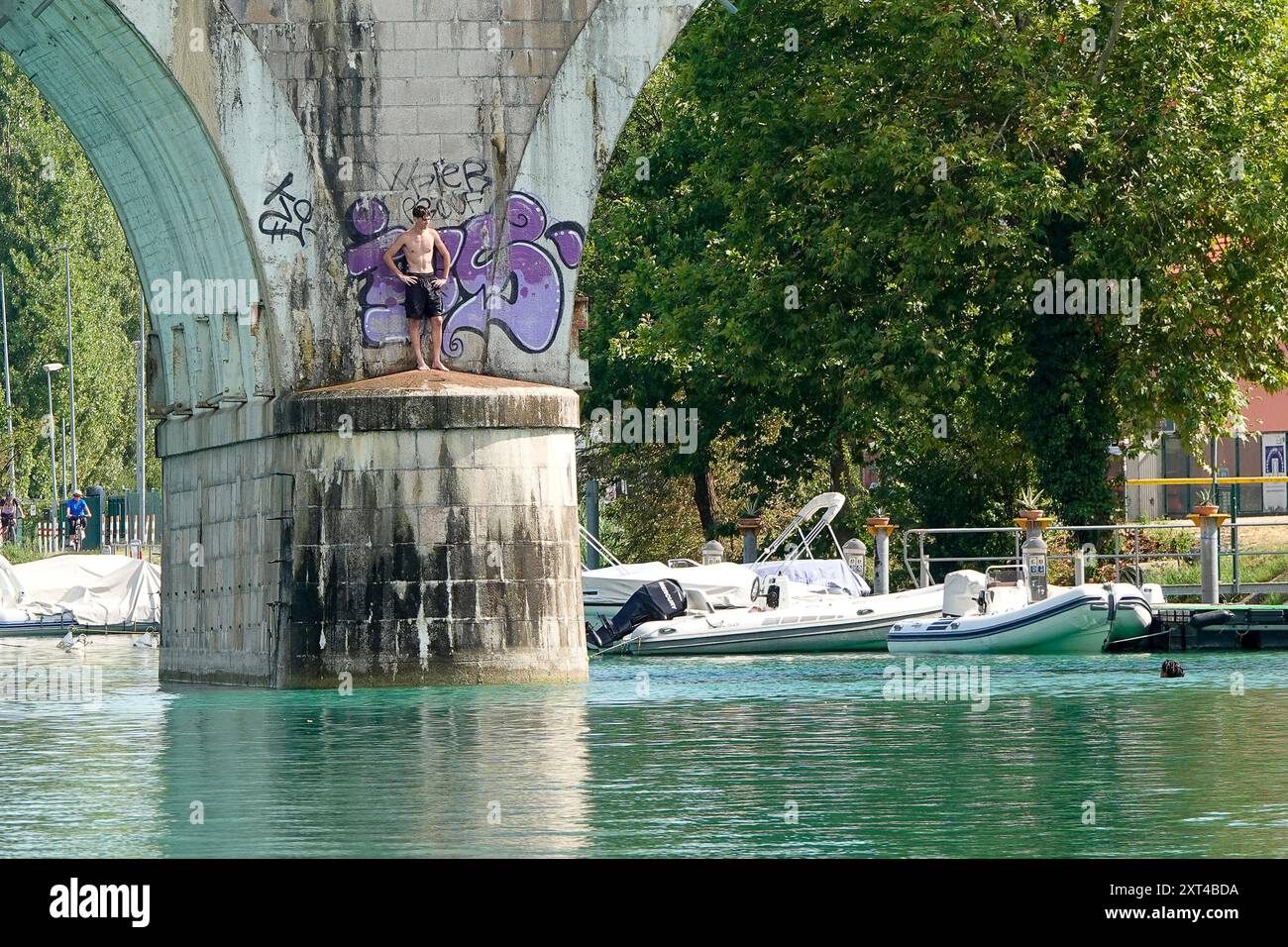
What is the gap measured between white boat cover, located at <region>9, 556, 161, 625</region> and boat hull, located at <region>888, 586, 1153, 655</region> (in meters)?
23.4

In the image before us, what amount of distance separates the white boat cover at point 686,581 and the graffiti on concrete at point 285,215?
14.4 m

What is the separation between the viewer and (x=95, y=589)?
188 feet

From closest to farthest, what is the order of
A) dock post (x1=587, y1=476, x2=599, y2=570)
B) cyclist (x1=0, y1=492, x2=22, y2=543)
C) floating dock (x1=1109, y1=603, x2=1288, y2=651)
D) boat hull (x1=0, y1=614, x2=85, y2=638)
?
floating dock (x1=1109, y1=603, x2=1288, y2=651), boat hull (x1=0, y1=614, x2=85, y2=638), dock post (x1=587, y1=476, x2=599, y2=570), cyclist (x1=0, y1=492, x2=22, y2=543)

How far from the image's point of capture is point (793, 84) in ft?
157

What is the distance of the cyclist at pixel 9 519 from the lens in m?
78.4

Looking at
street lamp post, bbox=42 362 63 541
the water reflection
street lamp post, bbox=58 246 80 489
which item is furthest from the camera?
street lamp post, bbox=58 246 80 489

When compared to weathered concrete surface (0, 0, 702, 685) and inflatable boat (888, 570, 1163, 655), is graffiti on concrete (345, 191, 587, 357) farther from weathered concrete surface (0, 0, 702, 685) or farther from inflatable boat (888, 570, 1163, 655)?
Answer: inflatable boat (888, 570, 1163, 655)

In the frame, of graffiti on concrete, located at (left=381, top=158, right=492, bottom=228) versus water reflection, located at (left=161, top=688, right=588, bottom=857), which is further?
graffiti on concrete, located at (left=381, top=158, right=492, bottom=228)

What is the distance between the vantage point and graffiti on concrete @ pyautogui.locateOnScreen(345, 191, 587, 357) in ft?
100

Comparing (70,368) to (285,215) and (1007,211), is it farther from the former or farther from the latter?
(285,215)

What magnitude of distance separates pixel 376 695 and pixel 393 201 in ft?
19.6

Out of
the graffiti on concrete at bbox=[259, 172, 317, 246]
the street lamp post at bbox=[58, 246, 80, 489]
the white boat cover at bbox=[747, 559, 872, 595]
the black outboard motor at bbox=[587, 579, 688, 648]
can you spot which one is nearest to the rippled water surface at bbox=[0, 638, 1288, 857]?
the graffiti on concrete at bbox=[259, 172, 317, 246]

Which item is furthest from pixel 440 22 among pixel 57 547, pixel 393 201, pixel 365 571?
pixel 57 547

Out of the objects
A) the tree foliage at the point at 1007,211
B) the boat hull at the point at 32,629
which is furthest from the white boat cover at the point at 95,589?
the tree foliage at the point at 1007,211
